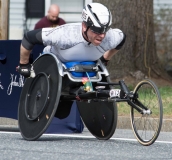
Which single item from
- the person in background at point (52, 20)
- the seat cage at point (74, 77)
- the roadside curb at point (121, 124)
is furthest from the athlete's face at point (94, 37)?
the person in background at point (52, 20)

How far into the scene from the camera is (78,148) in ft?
27.4

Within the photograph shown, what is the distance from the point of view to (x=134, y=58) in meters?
15.9

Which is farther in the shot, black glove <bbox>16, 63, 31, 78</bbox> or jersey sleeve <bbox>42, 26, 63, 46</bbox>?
black glove <bbox>16, 63, 31, 78</bbox>

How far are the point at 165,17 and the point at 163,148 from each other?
1192cm

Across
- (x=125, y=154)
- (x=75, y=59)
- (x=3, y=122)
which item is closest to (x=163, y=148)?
(x=125, y=154)

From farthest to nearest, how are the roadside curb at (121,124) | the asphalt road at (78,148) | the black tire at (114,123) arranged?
the roadside curb at (121,124) → the black tire at (114,123) → the asphalt road at (78,148)

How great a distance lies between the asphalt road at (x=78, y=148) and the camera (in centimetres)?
765

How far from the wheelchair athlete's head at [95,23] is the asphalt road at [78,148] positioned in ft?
3.64

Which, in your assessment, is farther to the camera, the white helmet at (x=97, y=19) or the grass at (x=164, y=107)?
the grass at (x=164, y=107)

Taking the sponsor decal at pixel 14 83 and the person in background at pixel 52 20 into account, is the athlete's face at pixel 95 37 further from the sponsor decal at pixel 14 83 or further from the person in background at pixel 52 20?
the person in background at pixel 52 20

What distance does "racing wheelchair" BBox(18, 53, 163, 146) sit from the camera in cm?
874

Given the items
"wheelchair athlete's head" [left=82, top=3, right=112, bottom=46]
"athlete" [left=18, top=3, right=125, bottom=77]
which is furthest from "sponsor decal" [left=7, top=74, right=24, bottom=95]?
"wheelchair athlete's head" [left=82, top=3, right=112, bottom=46]

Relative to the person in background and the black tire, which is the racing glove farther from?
the person in background

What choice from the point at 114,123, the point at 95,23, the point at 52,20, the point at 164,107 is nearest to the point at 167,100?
the point at 164,107
